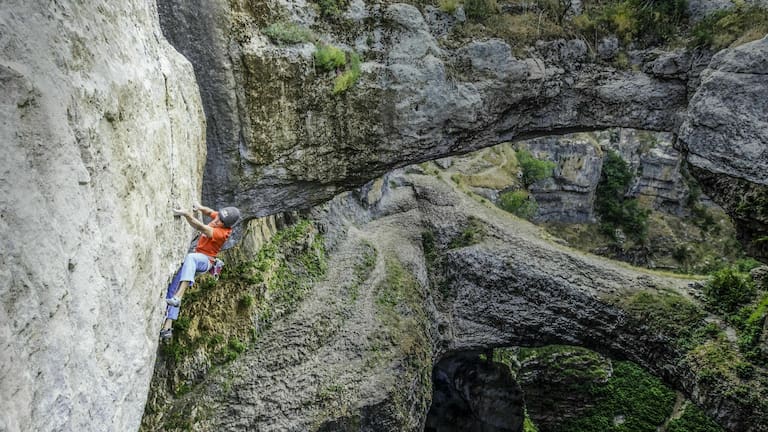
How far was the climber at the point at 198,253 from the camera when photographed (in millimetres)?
6815

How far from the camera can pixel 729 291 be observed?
13508 mm

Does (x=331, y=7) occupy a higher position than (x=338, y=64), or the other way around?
(x=331, y=7)

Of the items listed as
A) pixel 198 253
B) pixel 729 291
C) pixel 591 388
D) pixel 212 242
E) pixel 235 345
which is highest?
pixel 212 242

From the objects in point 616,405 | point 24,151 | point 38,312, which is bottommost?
point 616,405

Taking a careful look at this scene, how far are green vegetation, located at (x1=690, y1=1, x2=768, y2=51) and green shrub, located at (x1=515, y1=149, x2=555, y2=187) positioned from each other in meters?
23.9

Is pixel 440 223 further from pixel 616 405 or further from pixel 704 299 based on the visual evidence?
pixel 616 405

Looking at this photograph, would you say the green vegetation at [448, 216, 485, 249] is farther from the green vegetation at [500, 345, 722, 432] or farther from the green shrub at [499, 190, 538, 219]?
the green shrub at [499, 190, 538, 219]

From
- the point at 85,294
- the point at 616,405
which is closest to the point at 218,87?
the point at 85,294

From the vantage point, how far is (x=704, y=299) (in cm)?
1391

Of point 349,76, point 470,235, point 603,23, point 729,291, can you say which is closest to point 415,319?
point 470,235

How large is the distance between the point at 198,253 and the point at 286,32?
4634mm

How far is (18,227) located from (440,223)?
16415 mm

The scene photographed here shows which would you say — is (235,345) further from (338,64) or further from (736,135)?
(736,135)

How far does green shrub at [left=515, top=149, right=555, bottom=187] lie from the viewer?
1396 inches
